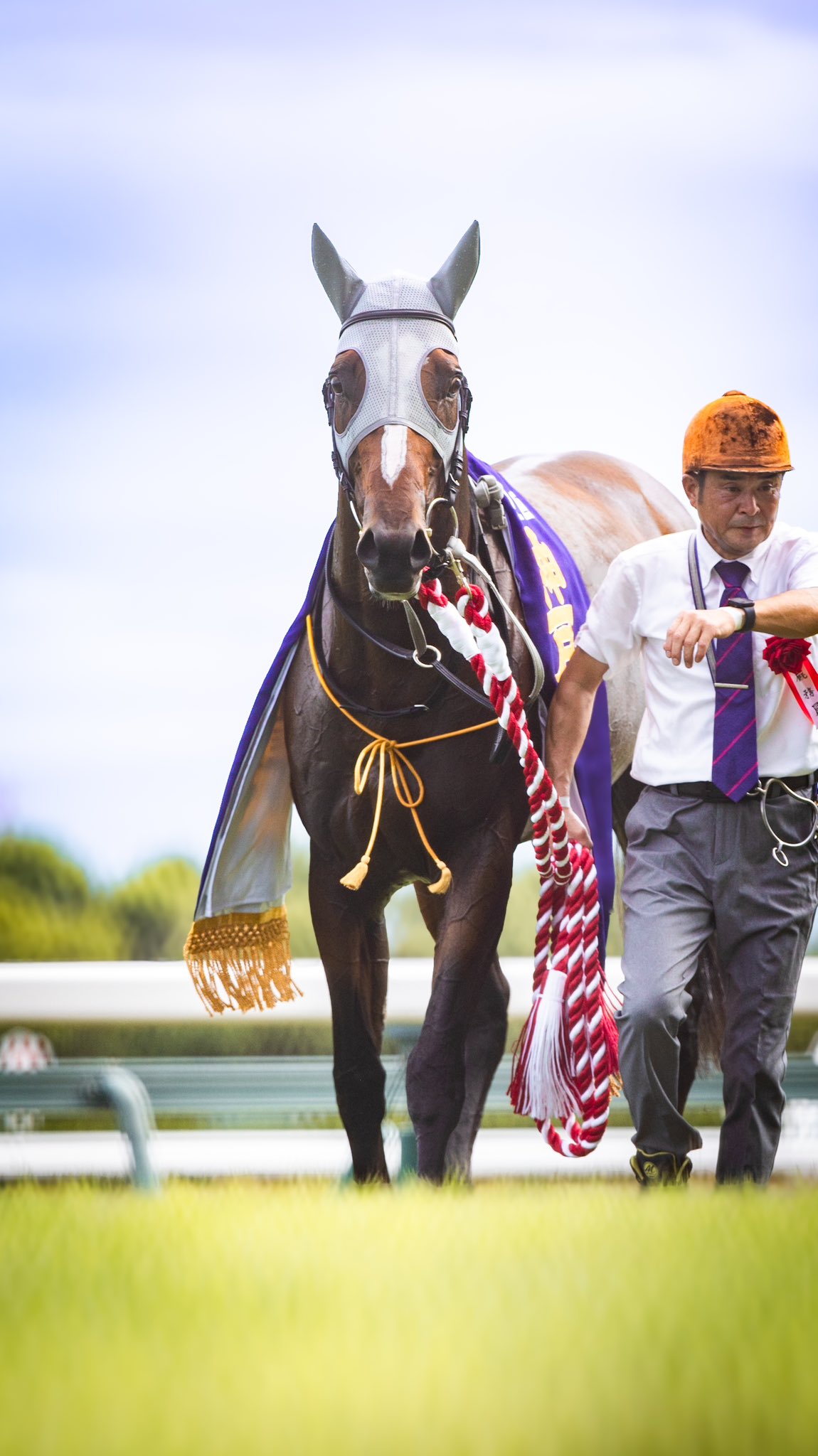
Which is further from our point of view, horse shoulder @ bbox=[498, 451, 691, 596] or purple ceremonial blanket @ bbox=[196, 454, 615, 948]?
horse shoulder @ bbox=[498, 451, 691, 596]

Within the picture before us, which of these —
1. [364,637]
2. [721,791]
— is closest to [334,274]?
[364,637]

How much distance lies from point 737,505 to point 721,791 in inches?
25.6

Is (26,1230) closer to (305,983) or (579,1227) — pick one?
(579,1227)

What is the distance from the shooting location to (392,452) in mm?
3680

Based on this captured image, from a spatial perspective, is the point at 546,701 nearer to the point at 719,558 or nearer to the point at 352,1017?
the point at 719,558

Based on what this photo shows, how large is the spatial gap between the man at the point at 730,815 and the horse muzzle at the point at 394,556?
58cm

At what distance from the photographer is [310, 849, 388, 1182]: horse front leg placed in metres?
4.26

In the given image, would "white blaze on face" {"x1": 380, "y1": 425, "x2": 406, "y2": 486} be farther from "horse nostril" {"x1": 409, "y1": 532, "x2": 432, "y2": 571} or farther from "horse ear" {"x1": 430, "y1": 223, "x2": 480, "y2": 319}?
"horse ear" {"x1": 430, "y1": 223, "x2": 480, "y2": 319}

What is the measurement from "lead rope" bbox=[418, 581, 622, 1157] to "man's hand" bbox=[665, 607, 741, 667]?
1.62 ft

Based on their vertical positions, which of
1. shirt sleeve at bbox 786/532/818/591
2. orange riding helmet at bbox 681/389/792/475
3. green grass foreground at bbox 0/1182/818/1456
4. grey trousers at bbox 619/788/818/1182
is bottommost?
green grass foreground at bbox 0/1182/818/1456

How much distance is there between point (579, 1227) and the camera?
2.79m

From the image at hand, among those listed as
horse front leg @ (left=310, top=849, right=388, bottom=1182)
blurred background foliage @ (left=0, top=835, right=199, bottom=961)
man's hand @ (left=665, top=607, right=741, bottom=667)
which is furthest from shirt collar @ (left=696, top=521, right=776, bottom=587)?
blurred background foliage @ (left=0, top=835, right=199, bottom=961)

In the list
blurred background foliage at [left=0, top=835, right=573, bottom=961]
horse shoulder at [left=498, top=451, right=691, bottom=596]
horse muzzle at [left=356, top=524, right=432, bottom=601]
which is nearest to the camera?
horse muzzle at [left=356, top=524, right=432, bottom=601]

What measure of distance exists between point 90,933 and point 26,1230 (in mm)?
6999
